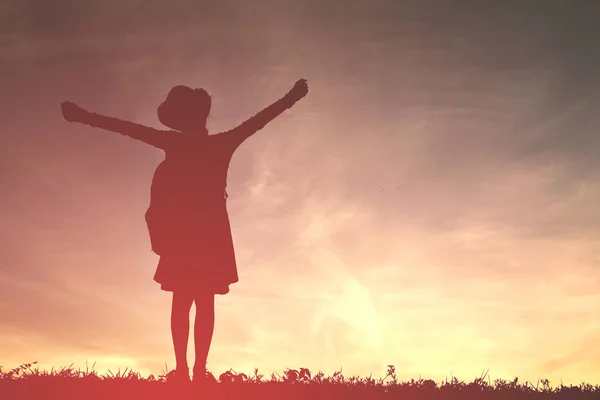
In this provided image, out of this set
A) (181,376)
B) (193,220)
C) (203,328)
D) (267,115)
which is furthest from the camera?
(267,115)

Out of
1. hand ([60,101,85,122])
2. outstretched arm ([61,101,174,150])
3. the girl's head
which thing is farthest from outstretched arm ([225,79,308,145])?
hand ([60,101,85,122])

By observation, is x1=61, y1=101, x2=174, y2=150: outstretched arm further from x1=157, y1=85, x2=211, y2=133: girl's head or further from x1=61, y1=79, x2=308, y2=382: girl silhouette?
x1=157, y1=85, x2=211, y2=133: girl's head

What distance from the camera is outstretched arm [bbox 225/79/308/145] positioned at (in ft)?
31.8

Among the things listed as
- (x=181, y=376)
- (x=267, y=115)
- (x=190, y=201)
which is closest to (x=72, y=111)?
(x=190, y=201)

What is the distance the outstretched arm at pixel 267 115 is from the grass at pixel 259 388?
11.2 feet

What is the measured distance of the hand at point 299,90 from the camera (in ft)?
31.8

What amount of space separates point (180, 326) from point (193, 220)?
1.46 meters

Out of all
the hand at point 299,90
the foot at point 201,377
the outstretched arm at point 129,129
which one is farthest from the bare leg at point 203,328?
the hand at point 299,90

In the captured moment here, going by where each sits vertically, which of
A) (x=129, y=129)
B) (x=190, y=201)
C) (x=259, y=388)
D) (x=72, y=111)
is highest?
(x=72, y=111)

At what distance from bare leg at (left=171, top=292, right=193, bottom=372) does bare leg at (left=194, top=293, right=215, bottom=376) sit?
0.14 m

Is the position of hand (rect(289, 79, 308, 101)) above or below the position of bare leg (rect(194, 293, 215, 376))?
above

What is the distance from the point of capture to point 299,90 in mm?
9727

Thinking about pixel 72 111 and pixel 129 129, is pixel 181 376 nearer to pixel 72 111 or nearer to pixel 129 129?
pixel 129 129

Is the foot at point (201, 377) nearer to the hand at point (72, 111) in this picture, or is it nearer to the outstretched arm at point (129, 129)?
the outstretched arm at point (129, 129)
